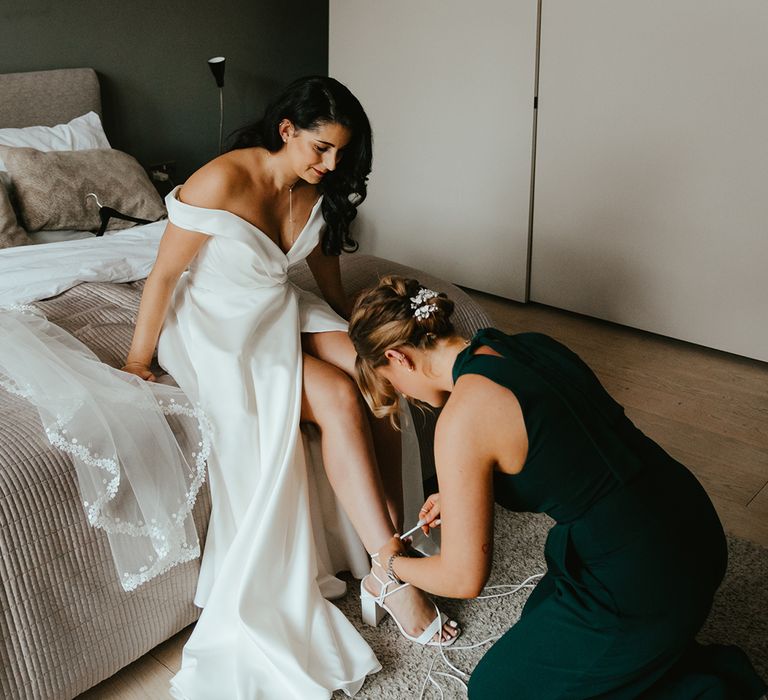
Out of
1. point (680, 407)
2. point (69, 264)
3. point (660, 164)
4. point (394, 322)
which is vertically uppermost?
point (660, 164)

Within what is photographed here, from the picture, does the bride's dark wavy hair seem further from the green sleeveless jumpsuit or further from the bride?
the green sleeveless jumpsuit

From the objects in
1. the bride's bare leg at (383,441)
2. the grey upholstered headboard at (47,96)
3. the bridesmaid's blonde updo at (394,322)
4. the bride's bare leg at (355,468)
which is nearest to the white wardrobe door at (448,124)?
the grey upholstered headboard at (47,96)

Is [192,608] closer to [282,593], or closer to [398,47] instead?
[282,593]

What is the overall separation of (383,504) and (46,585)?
687mm

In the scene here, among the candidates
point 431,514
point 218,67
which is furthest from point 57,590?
point 218,67

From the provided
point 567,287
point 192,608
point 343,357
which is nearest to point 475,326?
point 343,357

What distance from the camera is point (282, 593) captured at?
1701 millimetres

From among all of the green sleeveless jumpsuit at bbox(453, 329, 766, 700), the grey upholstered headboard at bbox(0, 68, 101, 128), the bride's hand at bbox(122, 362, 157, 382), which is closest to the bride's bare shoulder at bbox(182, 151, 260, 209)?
the bride's hand at bbox(122, 362, 157, 382)

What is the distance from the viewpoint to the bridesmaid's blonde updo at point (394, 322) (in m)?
1.38

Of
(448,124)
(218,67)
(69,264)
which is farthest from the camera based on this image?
(448,124)

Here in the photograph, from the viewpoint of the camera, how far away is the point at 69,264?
237cm

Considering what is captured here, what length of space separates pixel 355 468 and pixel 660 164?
81.2 inches

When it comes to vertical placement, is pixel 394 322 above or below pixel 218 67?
below

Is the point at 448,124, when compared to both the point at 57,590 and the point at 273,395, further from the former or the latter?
the point at 57,590
